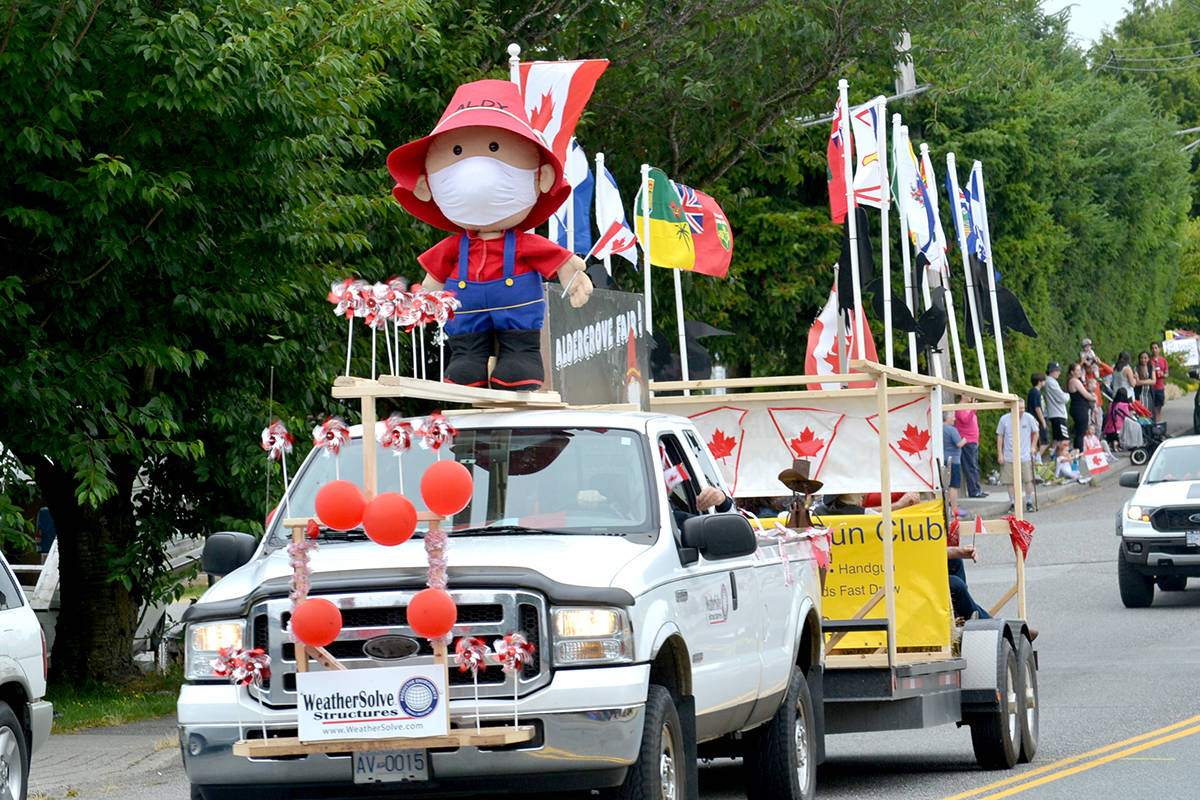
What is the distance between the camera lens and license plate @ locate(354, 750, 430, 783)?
261 inches

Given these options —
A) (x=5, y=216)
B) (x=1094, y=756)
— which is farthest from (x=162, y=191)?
(x=1094, y=756)

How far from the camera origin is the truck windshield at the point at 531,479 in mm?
7738

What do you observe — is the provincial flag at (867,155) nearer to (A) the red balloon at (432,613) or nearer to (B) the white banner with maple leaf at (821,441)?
(B) the white banner with maple leaf at (821,441)

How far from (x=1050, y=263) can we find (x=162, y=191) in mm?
28378

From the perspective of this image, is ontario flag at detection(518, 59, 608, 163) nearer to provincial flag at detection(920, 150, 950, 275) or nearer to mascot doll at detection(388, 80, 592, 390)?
provincial flag at detection(920, 150, 950, 275)

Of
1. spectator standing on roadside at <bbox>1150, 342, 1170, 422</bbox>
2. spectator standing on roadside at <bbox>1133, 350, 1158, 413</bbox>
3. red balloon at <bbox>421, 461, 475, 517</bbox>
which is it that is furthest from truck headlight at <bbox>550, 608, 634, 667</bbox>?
spectator standing on roadside at <bbox>1150, 342, 1170, 422</bbox>

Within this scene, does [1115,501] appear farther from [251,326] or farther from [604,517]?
[604,517]

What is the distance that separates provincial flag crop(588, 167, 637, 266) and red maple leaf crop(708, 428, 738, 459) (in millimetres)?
2541

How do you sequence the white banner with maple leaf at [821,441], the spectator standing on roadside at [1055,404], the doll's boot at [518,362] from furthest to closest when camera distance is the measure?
the spectator standing on roadside at [1055,404] < the white banner with maple leaf at [821,441] < the doll's boot at [518,362]

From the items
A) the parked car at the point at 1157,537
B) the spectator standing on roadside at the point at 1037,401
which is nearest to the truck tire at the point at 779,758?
the parked car at the point at 1157,537

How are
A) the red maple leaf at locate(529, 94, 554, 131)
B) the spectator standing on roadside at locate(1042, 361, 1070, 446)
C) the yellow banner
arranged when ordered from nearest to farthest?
the yellow banner
the red maple leaf at locate(529, 94, 554, 131)
the spectator standing on roadside at locate(1042, 361, 1070, 446)

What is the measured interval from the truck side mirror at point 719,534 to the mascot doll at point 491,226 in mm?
1551

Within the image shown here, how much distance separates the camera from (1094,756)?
11664 mm

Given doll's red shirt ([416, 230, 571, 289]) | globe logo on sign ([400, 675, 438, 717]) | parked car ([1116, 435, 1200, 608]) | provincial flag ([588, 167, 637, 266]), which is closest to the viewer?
globe logo on sign ([400, 675, 438, 717])
